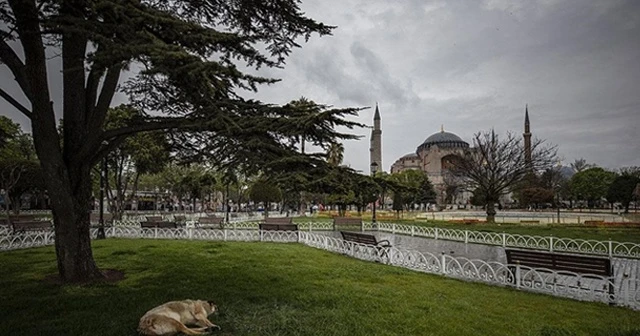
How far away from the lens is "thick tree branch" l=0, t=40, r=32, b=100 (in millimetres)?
7207

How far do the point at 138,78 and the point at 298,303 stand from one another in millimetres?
5980

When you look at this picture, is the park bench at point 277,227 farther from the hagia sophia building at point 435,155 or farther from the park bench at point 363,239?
the hagia sophia building at point 435,155

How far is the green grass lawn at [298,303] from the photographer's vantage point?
564 centimetres

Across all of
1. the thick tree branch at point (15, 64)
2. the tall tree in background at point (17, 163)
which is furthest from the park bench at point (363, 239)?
the tall tree in background at point (17, 163)

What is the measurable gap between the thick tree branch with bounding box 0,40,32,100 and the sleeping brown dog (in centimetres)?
532

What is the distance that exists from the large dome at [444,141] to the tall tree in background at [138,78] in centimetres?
11412

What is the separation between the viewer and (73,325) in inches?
221

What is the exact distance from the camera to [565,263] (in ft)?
28.2

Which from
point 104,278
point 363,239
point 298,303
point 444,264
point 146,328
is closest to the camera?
point 146,328

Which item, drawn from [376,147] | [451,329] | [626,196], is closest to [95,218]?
[451,329]

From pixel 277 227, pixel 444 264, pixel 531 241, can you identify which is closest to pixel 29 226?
pixel 277 227

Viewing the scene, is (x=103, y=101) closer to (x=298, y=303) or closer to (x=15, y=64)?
(x=15, y=64)

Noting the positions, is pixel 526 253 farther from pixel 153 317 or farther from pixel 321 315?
pixel 153 317

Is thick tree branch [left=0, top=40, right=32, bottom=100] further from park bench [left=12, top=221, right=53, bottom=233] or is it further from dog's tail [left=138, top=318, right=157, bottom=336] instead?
park bench [left=12, top=221, right=53, bottom=233]
